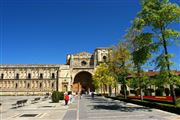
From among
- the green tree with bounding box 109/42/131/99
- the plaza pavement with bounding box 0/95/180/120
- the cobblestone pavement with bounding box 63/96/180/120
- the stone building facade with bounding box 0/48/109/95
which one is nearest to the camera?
the cobblestone pavement with bounding box 63/96/180/120

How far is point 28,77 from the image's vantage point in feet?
327

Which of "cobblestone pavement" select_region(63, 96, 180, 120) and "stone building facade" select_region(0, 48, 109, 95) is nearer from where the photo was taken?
"cobblestone pavement" select_region(63, 96, 180, 120)

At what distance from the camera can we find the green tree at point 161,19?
23.7 m

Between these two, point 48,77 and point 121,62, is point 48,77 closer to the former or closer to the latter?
point 48,77

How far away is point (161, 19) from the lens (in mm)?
24328

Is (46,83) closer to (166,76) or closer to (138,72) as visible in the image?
(138,72)

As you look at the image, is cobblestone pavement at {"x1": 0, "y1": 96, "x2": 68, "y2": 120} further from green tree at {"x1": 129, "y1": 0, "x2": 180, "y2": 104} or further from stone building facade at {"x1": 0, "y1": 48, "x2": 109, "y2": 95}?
stone building facade at {"x1": 0, "y1": 48, "x2": 109, "y2": 95}

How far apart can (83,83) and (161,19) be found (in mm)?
76063

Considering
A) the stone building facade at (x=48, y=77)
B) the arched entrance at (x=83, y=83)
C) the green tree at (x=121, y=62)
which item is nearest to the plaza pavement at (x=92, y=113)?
the green tree at (x=121, y=62)

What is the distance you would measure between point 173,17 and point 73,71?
244ft

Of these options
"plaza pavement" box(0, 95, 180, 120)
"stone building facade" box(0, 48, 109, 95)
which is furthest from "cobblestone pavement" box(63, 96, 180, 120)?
"stone building facade" box(0, 48, 109, 95)

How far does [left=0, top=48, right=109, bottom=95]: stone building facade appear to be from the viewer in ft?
314

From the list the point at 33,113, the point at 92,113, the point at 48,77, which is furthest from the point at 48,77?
the point at 92,113

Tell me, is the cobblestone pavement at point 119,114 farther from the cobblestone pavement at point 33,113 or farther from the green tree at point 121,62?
the green tree at point 121,62
